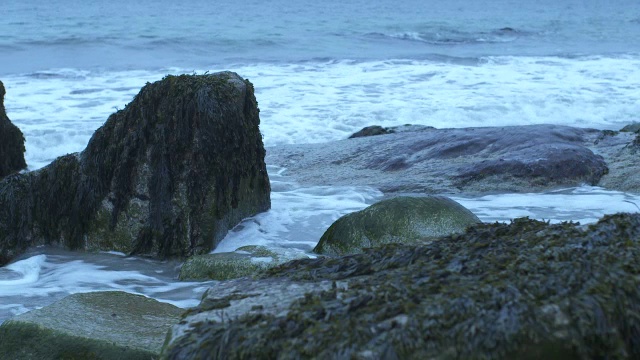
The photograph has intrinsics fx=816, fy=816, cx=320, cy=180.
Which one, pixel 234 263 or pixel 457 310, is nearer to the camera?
pixel 457 310

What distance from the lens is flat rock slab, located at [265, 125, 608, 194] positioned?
21.8 ft

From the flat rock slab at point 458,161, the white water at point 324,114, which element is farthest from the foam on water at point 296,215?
the flat rock slab at point 458,161

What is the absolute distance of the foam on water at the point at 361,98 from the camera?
35.6ft

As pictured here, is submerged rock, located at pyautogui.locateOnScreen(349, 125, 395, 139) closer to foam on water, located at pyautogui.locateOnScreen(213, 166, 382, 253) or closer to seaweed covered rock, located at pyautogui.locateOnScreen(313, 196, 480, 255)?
foam on water, located at pyautogui.locateOnScreen(213, 166, 382, 253)

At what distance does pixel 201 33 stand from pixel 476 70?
379 inches

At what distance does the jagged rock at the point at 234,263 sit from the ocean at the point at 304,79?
95 mm

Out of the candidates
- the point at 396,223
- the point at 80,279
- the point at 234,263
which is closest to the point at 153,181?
the point at 80,279

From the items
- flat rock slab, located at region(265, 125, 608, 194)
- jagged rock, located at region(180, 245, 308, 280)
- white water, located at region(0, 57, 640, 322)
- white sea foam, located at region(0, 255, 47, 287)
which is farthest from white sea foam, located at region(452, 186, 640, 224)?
white sea foam, located at region(0, 255, 47, 287)

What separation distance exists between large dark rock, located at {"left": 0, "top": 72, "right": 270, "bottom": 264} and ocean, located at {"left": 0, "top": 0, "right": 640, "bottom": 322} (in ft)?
0.53

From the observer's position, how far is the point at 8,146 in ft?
24.9

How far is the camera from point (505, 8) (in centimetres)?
4034

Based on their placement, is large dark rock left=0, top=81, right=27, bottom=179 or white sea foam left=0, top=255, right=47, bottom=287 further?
large dark rock left=0, top=81, right=27, bottom=179

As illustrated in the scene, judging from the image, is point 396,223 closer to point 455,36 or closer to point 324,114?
point 324,114

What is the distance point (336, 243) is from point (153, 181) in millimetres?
1280
